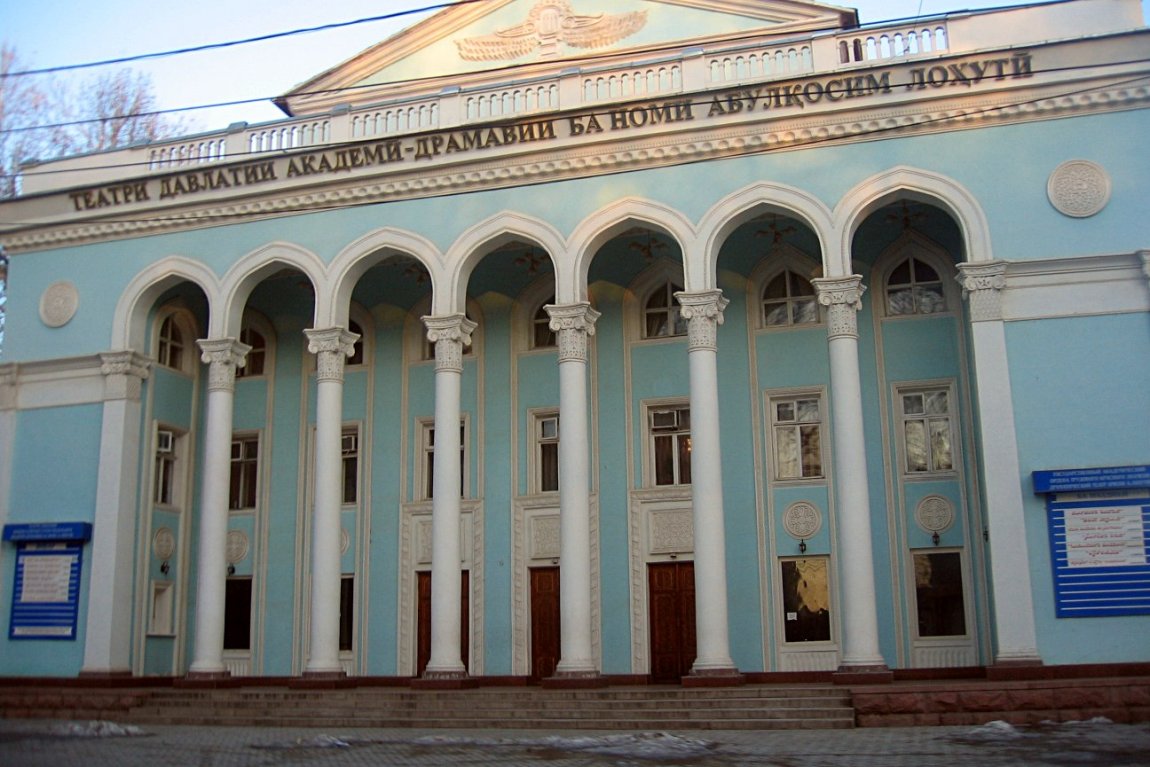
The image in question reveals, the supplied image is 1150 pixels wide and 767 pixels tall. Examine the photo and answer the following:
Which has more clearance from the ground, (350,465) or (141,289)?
(141,289)

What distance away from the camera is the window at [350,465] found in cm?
2169

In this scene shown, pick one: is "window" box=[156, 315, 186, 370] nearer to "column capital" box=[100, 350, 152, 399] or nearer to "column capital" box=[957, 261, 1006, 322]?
"column capital" box=[100, 350, 152, 399]

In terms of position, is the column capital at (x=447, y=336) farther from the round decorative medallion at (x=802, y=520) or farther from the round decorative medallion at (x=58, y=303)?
the round decorative medallion at (x=58, y=303)

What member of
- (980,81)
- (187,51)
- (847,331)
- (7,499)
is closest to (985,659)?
(847,331)

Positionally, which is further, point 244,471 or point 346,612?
point 244,471

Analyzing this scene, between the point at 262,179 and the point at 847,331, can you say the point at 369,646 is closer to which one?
the point at 262,179

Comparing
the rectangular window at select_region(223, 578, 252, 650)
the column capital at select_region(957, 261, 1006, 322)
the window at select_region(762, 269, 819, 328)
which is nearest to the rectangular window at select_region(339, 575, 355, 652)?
the rectangular window at select_region(223, 578, 252, 650)

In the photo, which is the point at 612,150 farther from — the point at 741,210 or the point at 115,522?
the point at 115,522

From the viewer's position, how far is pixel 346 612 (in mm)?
21125

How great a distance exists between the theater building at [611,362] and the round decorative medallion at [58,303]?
0.21ft

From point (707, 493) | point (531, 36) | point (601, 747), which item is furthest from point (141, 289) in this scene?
point (601, 747)

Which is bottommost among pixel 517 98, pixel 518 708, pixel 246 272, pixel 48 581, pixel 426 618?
pixel 518 708

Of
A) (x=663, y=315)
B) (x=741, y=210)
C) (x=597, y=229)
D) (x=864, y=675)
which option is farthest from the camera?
(x=663, y=315)

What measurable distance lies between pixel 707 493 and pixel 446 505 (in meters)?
4.06
